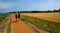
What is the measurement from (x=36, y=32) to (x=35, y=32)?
129 millimetres

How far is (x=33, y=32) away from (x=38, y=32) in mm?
512

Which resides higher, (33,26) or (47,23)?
(33,26)

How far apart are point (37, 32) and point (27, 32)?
0.90m

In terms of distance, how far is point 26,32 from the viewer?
1680cm

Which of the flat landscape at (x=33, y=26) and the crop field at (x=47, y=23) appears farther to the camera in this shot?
the crop field at (x=47, y=23)

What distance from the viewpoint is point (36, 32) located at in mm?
16938

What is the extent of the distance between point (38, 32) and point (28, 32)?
92cm

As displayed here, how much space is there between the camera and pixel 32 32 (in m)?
16.8

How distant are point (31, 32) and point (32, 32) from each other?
3.4 inches

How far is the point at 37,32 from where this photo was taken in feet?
55.8

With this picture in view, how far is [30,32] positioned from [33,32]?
0.84 feet

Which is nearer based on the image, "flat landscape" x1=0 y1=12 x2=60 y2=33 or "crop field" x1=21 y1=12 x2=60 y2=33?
"flat landscape" x1=0 y1=12 x2=60 y2=33

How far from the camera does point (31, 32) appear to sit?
1675cm

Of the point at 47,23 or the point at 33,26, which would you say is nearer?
the point at 33,26
